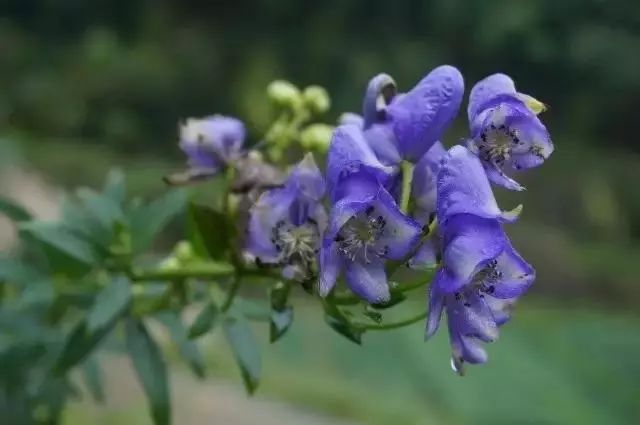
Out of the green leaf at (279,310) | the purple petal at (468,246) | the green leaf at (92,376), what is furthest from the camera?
the green leaf at (92,376)

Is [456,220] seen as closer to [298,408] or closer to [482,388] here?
[298,408]

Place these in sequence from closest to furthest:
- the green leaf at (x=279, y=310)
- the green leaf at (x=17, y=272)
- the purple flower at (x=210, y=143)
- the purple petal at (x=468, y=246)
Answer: the purple petal at (x=468, y=246), the green leaf at (x=279, y=310), the purple flower at (x=210, y=143), the green leaf at (x=17, y=272)

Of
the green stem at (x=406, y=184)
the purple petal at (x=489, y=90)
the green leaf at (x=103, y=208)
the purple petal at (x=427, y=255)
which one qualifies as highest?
the purple petal at (x=489, y=90)

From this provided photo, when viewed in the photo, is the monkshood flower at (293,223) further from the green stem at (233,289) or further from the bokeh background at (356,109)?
the bokeh background at (356,109)

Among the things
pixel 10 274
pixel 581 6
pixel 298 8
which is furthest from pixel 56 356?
pixel 298 8

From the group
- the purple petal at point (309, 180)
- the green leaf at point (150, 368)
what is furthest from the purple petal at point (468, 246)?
the green leaf at point (150, 368)
